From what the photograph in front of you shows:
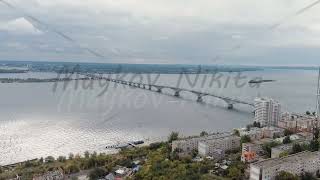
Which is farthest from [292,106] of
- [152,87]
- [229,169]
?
[229,169]

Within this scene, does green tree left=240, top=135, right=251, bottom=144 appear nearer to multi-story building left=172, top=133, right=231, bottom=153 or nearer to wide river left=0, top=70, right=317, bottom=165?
multi-story building left=172, top=133, right=231, bottom=153

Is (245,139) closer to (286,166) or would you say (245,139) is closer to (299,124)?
(286,166)

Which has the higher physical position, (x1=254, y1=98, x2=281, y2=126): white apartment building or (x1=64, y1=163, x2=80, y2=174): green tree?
(x1=254, y1=98, x2=281, y2=126): white apartment building

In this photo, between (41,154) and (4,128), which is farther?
(4,128)

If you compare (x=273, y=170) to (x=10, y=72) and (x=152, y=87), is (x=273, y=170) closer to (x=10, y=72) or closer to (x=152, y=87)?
(x=152, y=87)

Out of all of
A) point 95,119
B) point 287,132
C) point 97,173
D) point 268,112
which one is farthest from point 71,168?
point 268,112

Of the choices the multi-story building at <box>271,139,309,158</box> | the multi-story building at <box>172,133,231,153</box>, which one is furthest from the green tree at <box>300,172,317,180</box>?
the multi-story building at <box>172,133,231,153</box>

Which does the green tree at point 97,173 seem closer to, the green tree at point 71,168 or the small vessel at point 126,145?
the green tree at point 71,168
